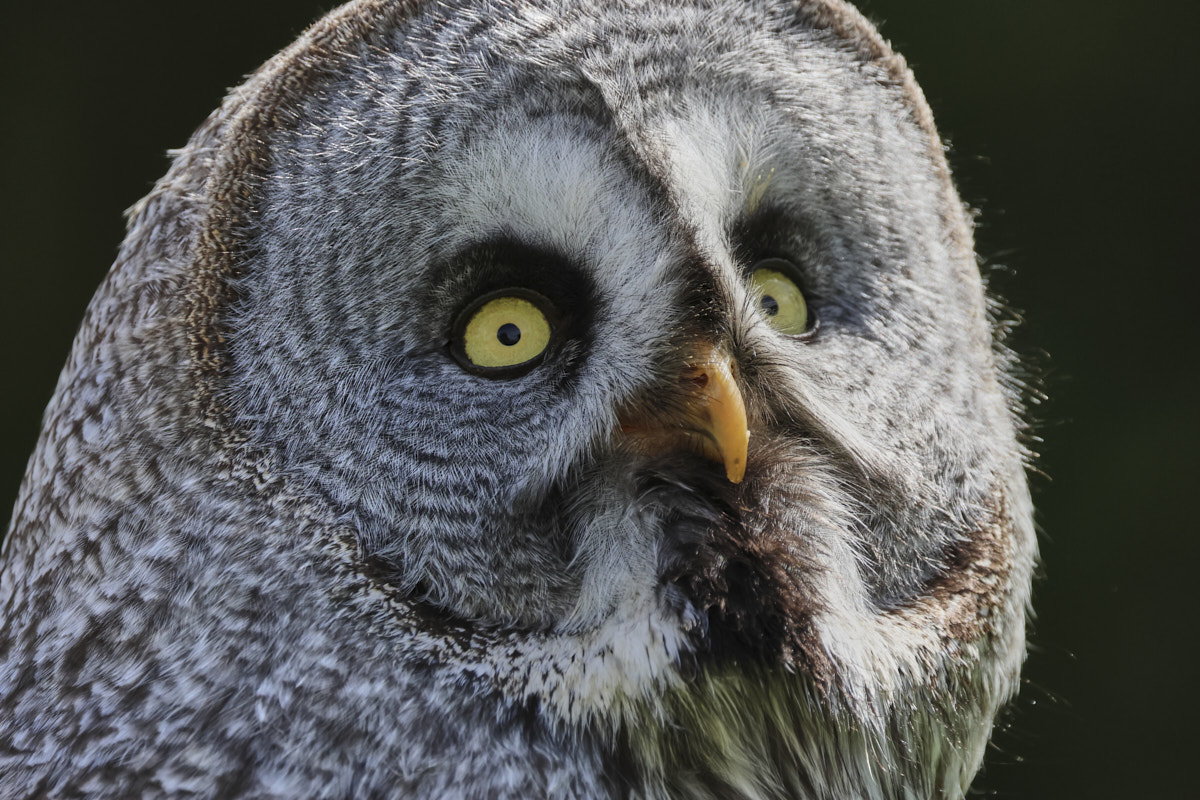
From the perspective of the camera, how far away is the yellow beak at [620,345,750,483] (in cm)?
89

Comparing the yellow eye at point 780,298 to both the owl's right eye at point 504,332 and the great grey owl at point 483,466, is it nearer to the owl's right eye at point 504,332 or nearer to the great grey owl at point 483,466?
the great grey owl at point 483,466

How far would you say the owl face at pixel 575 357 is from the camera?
3.04 ft

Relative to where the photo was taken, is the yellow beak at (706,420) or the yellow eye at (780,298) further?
the yellow eye at (780,298)

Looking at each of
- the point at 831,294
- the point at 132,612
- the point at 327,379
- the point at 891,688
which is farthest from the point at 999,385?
the point at 132,612

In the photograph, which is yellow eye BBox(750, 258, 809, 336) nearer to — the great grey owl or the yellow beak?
the great grey owl

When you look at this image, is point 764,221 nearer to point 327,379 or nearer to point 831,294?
point 831,294

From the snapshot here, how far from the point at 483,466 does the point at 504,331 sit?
0.11 meters

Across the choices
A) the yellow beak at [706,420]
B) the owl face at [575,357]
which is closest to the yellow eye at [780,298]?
the owl face at [575,357]

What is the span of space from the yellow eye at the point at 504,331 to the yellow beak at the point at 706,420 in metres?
0.10

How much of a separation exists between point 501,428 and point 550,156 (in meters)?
0.22

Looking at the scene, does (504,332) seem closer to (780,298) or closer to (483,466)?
(483,466)

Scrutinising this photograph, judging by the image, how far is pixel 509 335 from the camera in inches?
37.8

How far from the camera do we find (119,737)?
3.06 ft

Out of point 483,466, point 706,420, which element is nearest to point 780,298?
point 706,420
